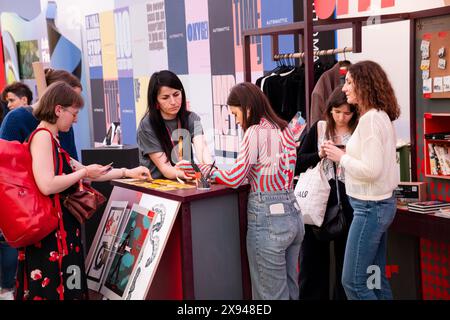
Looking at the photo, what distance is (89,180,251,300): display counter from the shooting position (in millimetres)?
2699

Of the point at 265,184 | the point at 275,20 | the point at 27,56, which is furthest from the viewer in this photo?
the point at 27,56

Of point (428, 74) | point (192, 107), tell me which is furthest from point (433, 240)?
point (192, 107)

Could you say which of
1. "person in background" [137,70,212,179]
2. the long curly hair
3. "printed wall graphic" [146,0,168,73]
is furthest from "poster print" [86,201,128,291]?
"printed wall graphic" [146,0,168,73]

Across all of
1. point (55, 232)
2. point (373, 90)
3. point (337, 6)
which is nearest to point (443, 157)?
point (373, 90)

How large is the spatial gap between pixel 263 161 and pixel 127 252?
827mm

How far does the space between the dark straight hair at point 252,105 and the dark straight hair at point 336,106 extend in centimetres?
58

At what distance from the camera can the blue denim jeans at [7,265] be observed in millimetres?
4691

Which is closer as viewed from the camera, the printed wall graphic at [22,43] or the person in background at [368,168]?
the person in background at [368,168]

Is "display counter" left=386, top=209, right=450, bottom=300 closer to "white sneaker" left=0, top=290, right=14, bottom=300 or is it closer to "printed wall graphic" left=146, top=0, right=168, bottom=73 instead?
"white sneaker" left=0, top=290, right=14, bottom=300

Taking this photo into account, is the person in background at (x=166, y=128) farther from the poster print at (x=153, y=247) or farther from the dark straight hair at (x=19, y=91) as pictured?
the dark straight hair at (x=19, y=91)

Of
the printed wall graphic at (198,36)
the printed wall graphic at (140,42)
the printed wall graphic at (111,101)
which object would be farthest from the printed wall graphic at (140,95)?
the printed wall graphic at (198,36)

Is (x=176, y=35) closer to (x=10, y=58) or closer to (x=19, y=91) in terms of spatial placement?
(x=19, y=91)

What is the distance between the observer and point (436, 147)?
3.58 m
